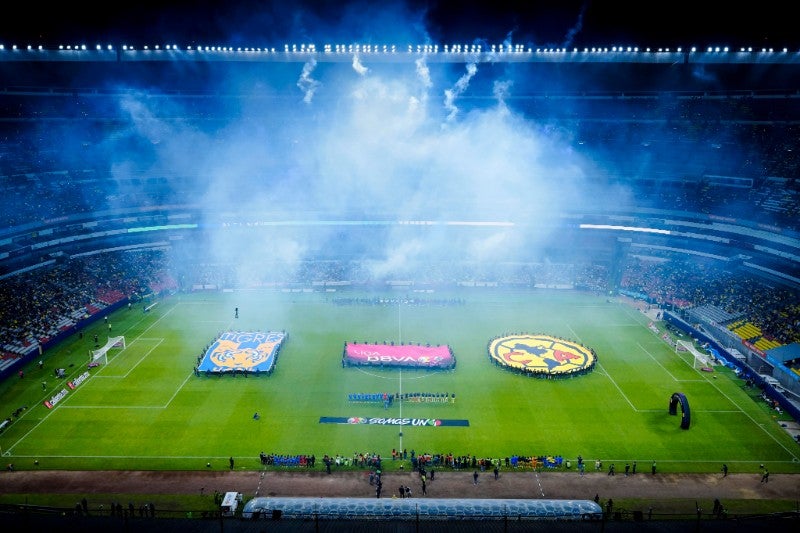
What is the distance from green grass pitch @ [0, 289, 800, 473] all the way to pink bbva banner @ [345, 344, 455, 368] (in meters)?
0.92

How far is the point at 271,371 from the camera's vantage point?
42875 millimetres

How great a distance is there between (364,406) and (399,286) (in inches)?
1181

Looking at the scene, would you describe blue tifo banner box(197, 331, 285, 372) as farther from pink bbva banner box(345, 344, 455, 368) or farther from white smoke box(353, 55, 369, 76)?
white smoke box(353, 55, 369, 76)

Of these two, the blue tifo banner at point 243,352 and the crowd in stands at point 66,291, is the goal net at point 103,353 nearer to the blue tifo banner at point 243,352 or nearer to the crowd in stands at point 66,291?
the crowd in stands at point 66,291

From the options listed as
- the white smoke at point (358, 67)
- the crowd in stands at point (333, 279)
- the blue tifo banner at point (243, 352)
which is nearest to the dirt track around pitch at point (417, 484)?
the blue tifo banner at point (243, 352)

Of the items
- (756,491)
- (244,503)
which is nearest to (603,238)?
(756,491)

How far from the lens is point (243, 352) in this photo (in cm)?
4562

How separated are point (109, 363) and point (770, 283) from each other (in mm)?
62657

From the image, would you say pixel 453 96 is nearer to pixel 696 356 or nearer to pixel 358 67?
pixel 358 67

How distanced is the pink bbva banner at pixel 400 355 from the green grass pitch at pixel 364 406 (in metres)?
0.92

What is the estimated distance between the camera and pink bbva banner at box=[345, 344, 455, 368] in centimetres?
4394

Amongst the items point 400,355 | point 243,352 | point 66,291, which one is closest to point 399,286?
point 400,355

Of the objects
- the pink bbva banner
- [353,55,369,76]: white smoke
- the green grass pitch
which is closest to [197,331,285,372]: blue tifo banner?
the green grass pitch

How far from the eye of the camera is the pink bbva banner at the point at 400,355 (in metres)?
43.9
